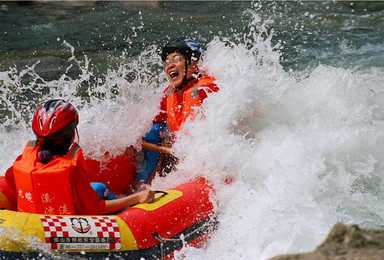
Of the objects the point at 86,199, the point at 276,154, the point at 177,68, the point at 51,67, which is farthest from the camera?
the point at 51,67

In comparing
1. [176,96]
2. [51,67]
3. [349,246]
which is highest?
[349,246]

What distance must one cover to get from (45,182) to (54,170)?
112 millimetres

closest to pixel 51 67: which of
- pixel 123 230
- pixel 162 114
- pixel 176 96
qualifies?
pixel 162 114

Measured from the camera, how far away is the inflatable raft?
10.5ft

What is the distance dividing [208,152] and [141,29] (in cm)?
674

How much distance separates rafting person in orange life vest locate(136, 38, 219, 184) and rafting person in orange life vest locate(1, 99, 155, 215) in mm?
1465

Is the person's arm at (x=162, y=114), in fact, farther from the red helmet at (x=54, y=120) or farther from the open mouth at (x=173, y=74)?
the red helmet at (x=54, y=120)

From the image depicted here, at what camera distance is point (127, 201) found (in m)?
3.72

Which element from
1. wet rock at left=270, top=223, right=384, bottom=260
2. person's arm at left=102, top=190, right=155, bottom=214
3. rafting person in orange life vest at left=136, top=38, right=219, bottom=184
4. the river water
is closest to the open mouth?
rafting person in orange life vest at left=136, top=38, right=219, bottom=184

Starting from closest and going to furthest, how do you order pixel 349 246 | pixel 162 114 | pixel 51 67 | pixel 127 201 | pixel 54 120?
1. pixel 349 246
2. pixel 54 120
3. pixel 127 201
4. pixel 162 114
5. pixel 51 67

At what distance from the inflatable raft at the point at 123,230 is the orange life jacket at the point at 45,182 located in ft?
0.41

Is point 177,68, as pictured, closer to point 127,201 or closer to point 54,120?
point 127,201

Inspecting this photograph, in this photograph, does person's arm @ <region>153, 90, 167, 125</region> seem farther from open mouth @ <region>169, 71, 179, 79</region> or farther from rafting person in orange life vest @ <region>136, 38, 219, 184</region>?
open mouth @ <region>169, 71, 179, 79</region>

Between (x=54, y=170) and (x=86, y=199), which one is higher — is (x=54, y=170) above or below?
above
